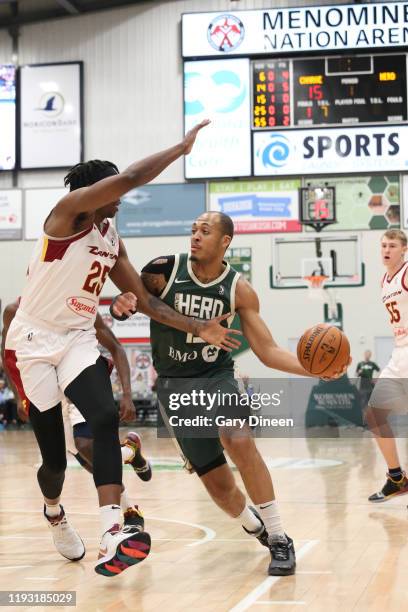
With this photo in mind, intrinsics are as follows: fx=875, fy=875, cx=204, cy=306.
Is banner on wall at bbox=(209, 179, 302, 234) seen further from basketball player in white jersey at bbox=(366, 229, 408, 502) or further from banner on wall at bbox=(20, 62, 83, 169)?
basketball player in white jersey at bbox=(366, 229, 408, 502)

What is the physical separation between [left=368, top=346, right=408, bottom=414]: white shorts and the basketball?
8.79ft

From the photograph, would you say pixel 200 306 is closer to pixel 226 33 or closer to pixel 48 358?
pixel 48 358

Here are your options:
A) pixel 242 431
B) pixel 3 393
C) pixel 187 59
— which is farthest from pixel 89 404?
pixel 187 59

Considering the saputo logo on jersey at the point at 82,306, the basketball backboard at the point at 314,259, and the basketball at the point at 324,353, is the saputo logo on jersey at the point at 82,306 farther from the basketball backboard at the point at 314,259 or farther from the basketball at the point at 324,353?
the basketball backboard at the point at 314,259

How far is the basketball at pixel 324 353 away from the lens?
4973mm

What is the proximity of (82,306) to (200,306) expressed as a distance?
3.32ft

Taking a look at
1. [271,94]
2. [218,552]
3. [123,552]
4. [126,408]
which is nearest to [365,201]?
[271,94]

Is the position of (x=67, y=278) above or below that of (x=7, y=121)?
below

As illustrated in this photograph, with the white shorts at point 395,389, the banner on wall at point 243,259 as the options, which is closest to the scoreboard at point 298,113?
the banner on wall at point 243,259

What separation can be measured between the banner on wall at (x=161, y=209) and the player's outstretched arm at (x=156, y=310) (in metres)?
16.7

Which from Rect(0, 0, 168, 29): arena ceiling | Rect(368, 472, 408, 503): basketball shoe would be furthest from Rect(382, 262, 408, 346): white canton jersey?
Rect(0, 0, 168, 29): arena ceiling

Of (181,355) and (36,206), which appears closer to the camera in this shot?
(181,355)

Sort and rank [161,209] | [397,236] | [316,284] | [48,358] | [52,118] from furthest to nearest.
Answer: [52,118], [161,209], [316,284], [397,236], [48,358]

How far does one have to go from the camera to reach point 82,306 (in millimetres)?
4668
